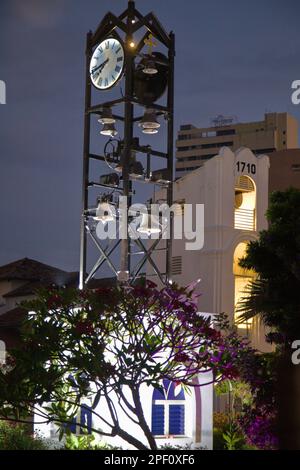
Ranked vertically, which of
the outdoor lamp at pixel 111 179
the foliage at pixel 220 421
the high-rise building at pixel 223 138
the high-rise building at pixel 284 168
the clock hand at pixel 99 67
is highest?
the high-rise building at pixel 223 138

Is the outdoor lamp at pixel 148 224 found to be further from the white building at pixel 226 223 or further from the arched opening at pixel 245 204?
the arched opening at pixel 245 204

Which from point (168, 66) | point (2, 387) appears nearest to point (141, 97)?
point (168, 66)

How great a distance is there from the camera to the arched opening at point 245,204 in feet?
103

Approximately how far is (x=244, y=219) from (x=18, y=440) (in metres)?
19.4

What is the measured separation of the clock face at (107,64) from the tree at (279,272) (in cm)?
395

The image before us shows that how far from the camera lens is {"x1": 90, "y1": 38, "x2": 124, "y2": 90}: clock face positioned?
52.5 ft

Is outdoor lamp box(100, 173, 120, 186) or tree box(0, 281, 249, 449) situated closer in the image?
tree box(0, 281, 249, 449)

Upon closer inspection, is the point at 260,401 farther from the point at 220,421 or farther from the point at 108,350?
the point at 108,350

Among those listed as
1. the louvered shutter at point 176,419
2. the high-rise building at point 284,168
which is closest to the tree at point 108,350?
the louvered shutter at point 176,419

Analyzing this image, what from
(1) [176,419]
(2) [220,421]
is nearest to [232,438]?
(1) [176,419]

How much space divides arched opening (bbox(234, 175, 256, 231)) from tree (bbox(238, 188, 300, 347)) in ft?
45.7

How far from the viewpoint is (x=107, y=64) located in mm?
16328

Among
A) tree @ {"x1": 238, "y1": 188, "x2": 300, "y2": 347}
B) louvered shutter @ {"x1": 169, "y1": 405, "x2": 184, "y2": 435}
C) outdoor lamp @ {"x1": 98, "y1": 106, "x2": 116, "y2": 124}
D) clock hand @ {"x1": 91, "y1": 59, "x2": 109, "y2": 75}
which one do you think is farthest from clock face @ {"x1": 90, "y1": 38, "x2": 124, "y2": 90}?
louvered shutter @ {"x1": 169, "y1": 405, "x2": 184, "y2": 435}

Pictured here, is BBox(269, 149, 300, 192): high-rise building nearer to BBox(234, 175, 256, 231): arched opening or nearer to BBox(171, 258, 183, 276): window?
BBox(234, 175, 256, 231): arched opening
